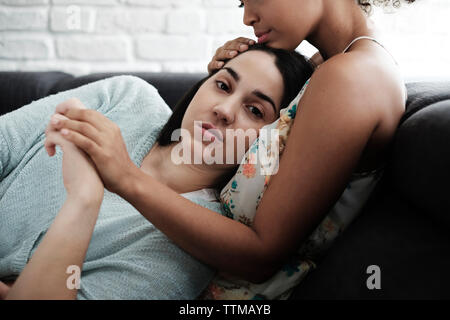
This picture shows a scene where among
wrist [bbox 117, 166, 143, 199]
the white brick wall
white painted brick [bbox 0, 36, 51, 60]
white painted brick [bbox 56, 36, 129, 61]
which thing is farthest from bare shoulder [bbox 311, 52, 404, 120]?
white painted brick [bbox 0, 36, 51, 60]

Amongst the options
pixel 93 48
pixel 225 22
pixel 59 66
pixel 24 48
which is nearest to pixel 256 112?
pixel 225 22

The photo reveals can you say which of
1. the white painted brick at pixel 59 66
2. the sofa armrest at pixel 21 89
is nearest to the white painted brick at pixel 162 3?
Result: the white painted brick at pixel 59 66

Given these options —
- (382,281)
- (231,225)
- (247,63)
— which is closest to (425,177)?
(382,281)

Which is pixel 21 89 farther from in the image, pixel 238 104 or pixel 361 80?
pixel 361 80

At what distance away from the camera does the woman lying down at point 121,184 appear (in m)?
0.56

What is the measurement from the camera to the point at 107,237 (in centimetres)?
74

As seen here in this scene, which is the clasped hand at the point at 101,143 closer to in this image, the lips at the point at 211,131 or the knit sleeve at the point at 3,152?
the lips at the point at 211,131

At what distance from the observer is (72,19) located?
1.54 m

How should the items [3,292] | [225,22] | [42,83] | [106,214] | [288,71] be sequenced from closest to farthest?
1. [3,292]
2. [106,214]
3. [288,71]
4. [42,83]
5. [225,22]

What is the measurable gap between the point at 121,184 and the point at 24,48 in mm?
1302

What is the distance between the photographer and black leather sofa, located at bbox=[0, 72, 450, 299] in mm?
546

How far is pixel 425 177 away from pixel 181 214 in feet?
1.23

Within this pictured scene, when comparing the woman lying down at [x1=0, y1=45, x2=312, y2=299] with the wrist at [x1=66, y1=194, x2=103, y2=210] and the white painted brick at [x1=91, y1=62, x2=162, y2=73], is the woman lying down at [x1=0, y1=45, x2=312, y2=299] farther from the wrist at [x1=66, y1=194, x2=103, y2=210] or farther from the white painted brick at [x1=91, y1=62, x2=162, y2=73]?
the white painted brick at [x1=91, y1=62, x2=162, y2=73]

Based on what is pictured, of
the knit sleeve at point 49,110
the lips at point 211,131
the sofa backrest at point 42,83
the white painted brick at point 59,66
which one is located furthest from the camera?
the white painted brick at point 59,66
